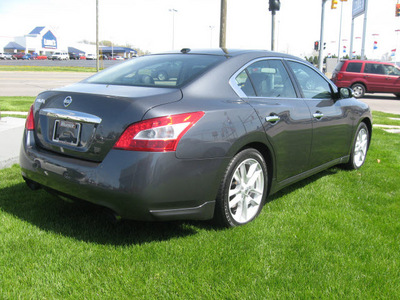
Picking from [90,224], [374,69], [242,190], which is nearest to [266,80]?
[242,190]

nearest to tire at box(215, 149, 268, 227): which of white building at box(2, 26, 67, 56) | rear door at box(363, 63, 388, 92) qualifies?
rear door at box(363, 63, 388, 92)

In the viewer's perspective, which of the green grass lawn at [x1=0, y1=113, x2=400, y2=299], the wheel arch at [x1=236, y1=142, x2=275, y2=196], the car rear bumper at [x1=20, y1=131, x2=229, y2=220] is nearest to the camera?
the green grass lawn at [x1=0, y1=113, x2=400, y2=299]

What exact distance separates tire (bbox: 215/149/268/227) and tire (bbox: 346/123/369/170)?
2220mm

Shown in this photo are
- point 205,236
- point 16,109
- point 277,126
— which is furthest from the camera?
point 16,109

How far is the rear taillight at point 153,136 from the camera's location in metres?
2.71

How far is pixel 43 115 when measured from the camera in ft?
10.6

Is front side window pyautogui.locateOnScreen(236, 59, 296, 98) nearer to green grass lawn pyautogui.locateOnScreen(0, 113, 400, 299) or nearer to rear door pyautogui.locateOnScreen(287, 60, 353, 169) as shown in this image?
rear door pyautogui.locateOnScreen(287, 60, 353, 169)

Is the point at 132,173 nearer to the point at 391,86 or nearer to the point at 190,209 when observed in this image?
the point at 190,209

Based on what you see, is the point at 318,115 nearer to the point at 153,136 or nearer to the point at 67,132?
the point at 153,136

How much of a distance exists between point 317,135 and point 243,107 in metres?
1.32

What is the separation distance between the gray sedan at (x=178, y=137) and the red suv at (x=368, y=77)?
16.0 metres

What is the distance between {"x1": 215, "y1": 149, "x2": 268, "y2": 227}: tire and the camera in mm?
3145

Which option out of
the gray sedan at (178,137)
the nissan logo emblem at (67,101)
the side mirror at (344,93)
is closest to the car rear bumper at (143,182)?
the gray sedan at (178,137)

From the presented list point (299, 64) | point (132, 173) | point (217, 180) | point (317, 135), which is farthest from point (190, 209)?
point (299, 64)
